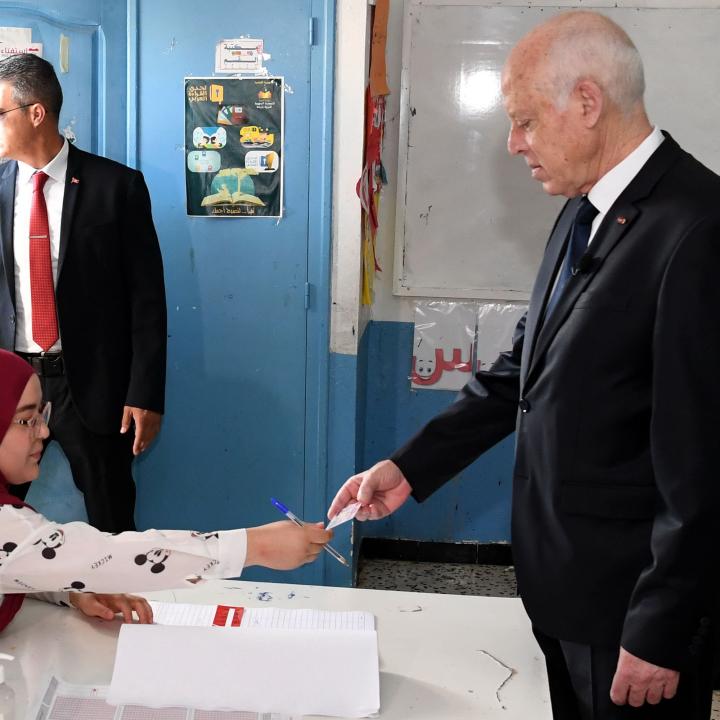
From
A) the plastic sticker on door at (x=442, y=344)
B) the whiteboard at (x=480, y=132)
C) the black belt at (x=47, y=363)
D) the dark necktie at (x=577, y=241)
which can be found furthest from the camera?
the plastic sticker on door at (x=442, y=344)

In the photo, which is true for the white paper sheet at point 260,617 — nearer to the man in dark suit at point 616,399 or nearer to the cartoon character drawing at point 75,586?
the cartoon character drawing at point 75,586

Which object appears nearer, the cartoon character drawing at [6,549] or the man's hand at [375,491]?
the cartoon character drawing at [6,549]

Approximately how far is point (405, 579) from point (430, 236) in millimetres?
1448

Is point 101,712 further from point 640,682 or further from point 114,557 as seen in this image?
point 640,682

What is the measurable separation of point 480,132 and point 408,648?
270 cm

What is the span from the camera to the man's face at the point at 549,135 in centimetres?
147

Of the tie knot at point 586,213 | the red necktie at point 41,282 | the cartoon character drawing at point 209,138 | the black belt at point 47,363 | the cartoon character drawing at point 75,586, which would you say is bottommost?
the cartoon character drawing at point 75,586

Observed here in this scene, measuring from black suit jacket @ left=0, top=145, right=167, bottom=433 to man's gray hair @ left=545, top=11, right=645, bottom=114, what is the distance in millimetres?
1695

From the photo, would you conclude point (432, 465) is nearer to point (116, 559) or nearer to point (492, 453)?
point (116, 559)

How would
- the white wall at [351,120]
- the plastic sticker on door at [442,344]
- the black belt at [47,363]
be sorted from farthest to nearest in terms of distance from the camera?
the plastic sticker on door at [442,344] < the white wall at [351,120] < the black belt at [47,363]

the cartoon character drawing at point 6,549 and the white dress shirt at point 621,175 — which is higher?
the white dress shirt at point 621,175

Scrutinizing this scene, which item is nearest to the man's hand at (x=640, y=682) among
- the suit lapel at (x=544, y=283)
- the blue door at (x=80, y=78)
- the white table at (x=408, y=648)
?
the white table at (x=408, y=648)

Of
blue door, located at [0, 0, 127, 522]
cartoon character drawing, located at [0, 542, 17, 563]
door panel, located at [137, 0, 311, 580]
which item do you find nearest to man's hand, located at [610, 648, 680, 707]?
cartoon character drawing, located at [0, 542, 17, 563]

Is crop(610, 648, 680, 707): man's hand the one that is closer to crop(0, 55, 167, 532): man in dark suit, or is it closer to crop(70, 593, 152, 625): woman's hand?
crop(70, 593, 152, 625): woman's hand
